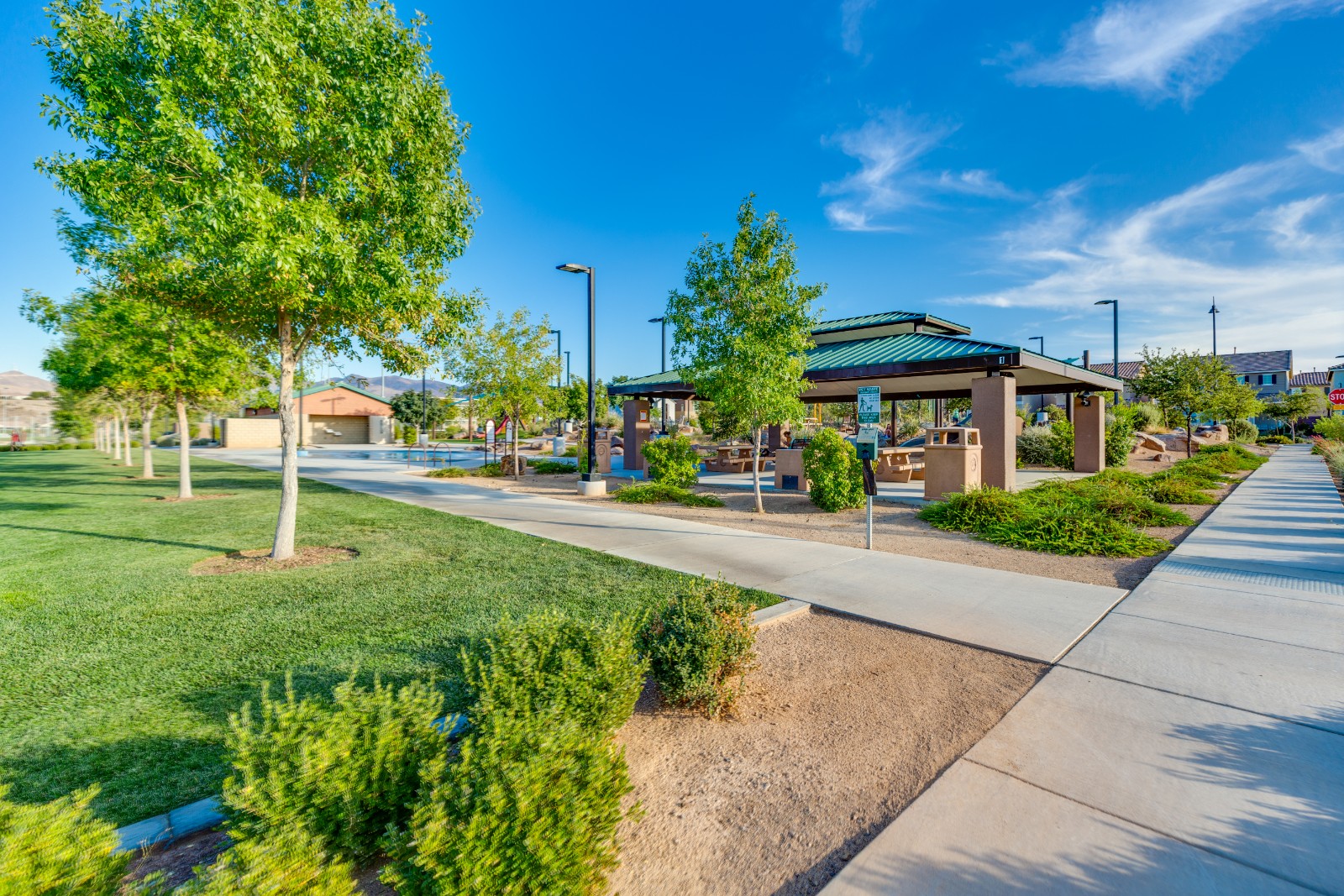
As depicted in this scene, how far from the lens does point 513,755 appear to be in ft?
7.65

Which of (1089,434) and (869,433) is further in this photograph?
(1089,434)

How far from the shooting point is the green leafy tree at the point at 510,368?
67.4 feet

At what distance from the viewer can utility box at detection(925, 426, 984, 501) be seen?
13.0 metres

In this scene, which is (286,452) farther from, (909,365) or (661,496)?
(909,365)

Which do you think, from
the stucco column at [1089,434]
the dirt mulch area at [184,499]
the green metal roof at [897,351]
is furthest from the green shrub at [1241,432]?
the dirt mulch area at [184,499]

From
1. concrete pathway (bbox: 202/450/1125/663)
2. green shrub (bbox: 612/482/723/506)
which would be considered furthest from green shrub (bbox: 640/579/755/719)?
green shrub (bbox: 612/482/723/506)

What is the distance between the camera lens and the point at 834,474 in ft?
40.7

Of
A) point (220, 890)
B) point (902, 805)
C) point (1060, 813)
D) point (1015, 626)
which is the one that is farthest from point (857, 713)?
point (220, 890)

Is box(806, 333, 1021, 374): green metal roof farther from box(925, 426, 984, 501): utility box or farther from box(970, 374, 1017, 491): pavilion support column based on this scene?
box(925, 426, 984, 501): utility box

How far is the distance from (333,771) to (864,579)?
19.2 feet

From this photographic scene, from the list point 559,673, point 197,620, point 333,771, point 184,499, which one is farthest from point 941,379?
point 184,499

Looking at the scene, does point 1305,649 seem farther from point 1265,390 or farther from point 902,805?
point 1265,390

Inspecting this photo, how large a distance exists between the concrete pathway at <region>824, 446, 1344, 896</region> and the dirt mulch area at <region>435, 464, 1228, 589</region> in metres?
2.10

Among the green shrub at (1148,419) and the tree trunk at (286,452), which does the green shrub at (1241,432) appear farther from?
the tree trunk at (286,452)
